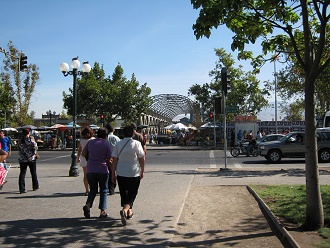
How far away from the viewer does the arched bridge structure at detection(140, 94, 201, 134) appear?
74.2 meters

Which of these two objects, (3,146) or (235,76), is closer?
(3,146)

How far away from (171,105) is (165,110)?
19.9 ft

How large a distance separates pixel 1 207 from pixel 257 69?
619cm

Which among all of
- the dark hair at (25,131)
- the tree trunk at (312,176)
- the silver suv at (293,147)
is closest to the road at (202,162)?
the silver suv at (293,147)

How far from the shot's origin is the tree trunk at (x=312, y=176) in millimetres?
5816

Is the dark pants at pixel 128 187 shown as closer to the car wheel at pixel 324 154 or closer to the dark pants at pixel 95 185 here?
the dark pants at pixel 95 185

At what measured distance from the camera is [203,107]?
46.9m

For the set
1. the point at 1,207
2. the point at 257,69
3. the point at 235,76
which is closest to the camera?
the point at 1,207

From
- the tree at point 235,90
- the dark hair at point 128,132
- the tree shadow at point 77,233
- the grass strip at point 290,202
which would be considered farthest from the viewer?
the tree at point 235,90

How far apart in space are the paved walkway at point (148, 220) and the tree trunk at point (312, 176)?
620 mm

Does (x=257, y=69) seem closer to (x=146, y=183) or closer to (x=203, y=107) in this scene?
(x=146, y=183)

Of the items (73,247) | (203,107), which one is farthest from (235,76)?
(73,247)

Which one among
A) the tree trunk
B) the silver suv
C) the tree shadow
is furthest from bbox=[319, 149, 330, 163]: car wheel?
the tree shadow

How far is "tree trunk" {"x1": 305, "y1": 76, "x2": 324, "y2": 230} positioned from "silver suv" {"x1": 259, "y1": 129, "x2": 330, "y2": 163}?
13.4m
